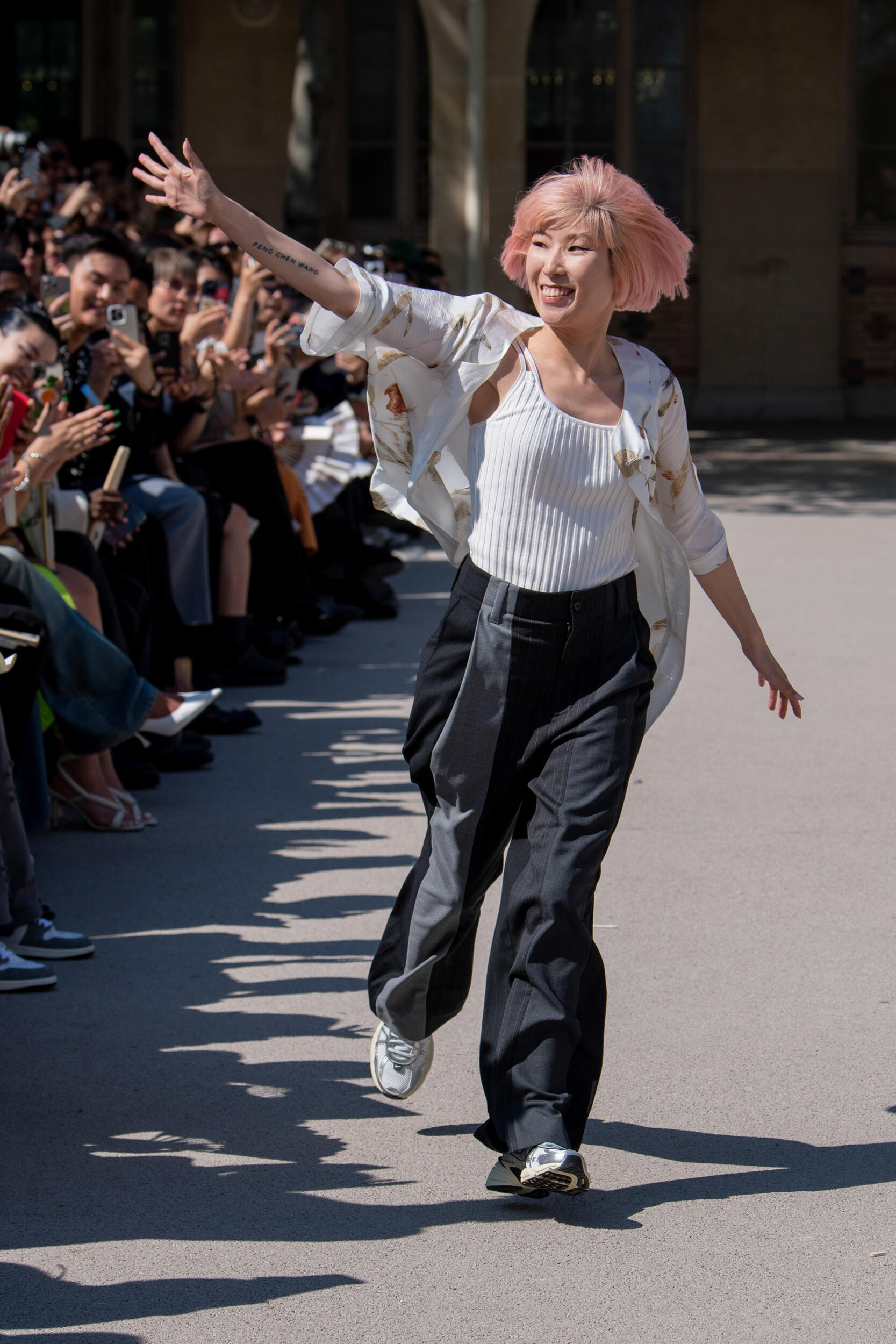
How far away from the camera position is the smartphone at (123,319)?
741 centimetres

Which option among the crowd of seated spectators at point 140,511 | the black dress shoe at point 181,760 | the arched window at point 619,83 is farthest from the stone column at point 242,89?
the black dress shoe at point 181,760

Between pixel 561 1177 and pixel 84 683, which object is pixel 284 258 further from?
pixel 84 683

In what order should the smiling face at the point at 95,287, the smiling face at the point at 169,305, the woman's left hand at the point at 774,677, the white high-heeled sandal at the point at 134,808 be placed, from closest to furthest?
1. the woman's left hand at the point at 774,677
2. the white high-heeled sandal at the point at 134,808
3. the smiling face at the point at 95,287
4. the smiling face at the point at 169,305

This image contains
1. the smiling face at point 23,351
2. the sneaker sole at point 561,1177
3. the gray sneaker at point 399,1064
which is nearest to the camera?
the sneaker sole at point 561,1177

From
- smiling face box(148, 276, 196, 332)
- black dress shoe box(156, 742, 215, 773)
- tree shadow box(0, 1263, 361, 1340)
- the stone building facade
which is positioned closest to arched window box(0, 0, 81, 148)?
the stone building facade

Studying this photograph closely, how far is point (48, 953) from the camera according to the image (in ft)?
16.1

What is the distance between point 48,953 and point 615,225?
8.16 ft

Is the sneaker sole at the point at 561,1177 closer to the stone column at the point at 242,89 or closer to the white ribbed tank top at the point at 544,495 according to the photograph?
the white ribbed tank top at the point at 544,495

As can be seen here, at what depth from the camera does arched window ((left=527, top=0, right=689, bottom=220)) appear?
75.2 feet

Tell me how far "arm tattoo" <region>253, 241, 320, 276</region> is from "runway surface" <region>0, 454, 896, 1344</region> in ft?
5.81

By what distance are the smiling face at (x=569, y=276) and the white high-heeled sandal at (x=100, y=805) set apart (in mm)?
3052

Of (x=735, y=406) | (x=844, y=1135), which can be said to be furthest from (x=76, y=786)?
(x=735, y=406)

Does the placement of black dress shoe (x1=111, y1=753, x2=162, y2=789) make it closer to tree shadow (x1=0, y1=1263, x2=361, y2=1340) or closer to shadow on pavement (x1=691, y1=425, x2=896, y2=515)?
tree shadow (x1=0, y1=1263, x2=361, y2=1340)

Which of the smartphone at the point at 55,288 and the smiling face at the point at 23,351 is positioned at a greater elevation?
the smartphone at the point at 55,288
